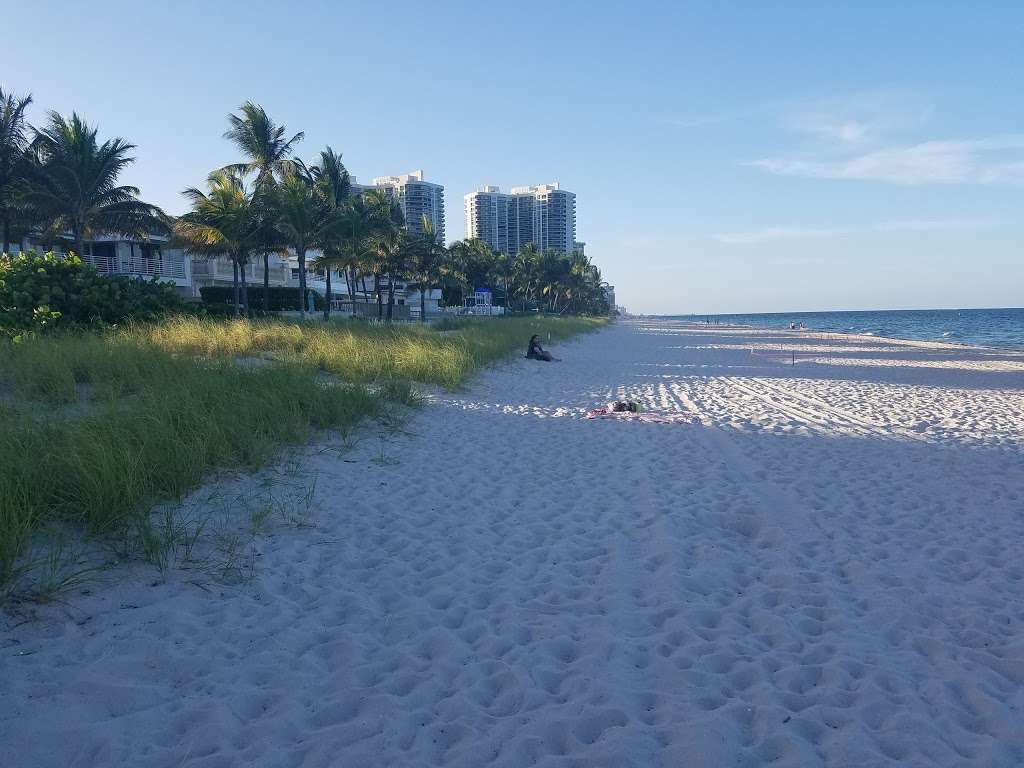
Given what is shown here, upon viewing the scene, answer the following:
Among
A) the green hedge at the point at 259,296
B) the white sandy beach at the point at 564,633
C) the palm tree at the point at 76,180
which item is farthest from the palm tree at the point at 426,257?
the white sandy beach at the point at 564,633

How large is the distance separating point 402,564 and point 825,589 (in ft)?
9.05

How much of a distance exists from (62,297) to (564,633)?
1509cm

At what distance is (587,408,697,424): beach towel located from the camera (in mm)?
9539

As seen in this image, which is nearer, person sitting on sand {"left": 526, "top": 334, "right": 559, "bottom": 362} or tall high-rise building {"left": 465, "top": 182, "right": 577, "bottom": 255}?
person sitting on sand {"left": 526, "top": 334, "right": 559, "bottom": 362}

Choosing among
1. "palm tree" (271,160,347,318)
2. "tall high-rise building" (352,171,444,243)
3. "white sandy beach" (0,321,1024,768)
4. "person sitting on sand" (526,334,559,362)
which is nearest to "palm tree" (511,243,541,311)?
"tall high-rise building" (352,171,444,243)

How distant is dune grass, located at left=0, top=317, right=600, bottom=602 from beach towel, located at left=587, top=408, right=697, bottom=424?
117 inches

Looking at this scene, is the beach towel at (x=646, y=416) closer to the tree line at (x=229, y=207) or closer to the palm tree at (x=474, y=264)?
the tree line at (x=229, y=207)

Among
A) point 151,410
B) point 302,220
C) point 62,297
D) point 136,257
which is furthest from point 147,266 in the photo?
point 151,410

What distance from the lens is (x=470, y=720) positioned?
258 centimetres

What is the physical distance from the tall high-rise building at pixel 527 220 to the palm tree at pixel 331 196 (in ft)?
288

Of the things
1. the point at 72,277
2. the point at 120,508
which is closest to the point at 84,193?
the point at 72,277

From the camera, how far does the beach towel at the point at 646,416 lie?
9539 millimetres

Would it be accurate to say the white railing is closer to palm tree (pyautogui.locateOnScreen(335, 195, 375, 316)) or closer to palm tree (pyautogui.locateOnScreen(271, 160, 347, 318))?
palm tree (pyautogui.locateOnScreen(335, 195, 375, 316))

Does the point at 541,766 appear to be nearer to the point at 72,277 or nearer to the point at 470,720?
the point at 470,720
